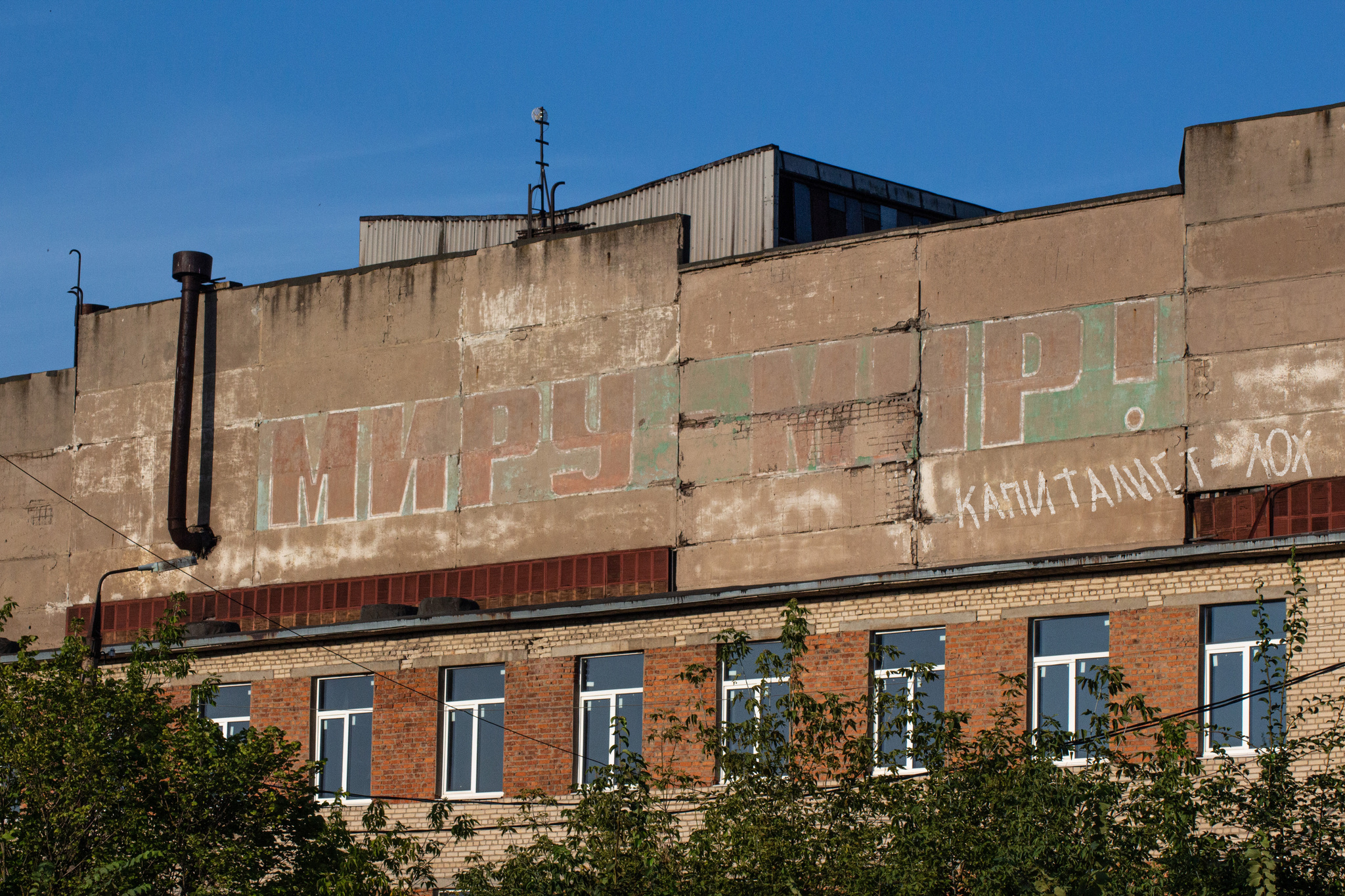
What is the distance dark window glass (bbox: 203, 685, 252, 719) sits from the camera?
34.4 m

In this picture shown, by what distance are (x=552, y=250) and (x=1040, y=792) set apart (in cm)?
1800

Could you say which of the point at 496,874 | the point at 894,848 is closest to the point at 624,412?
the point at 496,874

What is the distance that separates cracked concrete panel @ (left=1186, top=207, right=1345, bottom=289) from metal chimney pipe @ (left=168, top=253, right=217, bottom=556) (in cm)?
1824

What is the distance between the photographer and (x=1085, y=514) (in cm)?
2906

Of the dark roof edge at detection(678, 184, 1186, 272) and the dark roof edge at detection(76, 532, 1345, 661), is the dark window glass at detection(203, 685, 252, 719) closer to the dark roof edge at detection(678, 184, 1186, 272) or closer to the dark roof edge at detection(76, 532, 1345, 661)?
the dark roof edge at detection(76, 532, 1345, 661)

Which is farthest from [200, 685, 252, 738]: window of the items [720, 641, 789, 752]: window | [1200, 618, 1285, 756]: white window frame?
[1200, 618, 1285, 756]: white window frame

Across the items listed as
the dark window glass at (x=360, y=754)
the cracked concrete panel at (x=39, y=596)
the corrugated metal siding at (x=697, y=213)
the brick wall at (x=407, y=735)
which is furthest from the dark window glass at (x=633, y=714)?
the cracked concrete panel at (x=39, y=596)

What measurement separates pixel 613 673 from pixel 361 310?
8.81 metres

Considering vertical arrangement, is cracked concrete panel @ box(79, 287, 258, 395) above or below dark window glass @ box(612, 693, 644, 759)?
above

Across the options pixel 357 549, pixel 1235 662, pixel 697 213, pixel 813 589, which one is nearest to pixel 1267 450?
pixel 1235 662

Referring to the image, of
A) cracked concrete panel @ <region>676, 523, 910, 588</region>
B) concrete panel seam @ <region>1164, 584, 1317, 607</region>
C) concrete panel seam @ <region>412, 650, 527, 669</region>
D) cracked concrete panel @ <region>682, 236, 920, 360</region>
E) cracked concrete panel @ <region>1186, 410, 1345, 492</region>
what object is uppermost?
cracked concrete panel @ <region>682, 236, 920, 360</region>

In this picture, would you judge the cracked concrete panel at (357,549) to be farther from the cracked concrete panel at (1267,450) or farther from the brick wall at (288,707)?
the cracked concrete panel at (1267,450)

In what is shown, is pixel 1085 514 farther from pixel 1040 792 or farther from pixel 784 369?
pixel 1040 792

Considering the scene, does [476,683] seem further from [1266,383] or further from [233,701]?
[1266,383]
